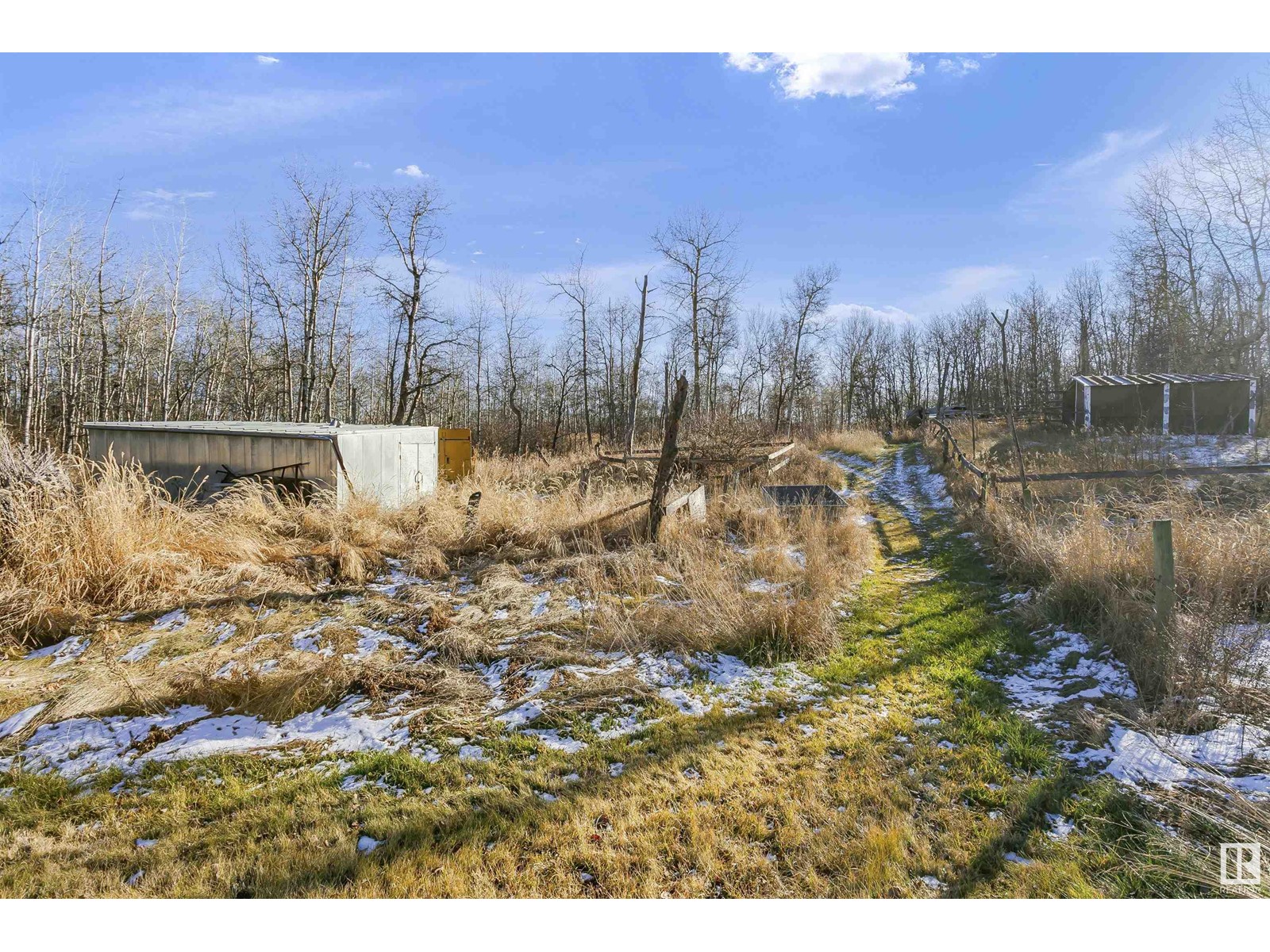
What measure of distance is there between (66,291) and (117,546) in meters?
29.6

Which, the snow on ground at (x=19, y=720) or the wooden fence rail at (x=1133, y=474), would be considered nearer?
the snow on ground at (x=19, y=720)

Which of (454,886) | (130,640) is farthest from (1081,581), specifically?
(130,640)

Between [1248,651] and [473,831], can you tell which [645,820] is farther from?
[1248,651]

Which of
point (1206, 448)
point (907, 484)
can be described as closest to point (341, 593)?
point (907, 484)

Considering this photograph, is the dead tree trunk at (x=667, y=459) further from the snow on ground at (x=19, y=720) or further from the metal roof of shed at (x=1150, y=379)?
the metal roof of shed at (x=1150, y=379)

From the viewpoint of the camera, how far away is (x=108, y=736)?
401cm

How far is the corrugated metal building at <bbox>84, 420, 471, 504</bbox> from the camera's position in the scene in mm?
11430

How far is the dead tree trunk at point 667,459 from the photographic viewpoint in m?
8.32

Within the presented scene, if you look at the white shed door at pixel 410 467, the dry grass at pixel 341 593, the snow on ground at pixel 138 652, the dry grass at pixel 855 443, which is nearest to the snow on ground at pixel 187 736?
the dry grass at pixel 341 593

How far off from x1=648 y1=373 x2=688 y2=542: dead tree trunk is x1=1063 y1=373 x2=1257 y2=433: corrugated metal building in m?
21.1

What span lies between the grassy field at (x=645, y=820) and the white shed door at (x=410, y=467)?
34.4ft

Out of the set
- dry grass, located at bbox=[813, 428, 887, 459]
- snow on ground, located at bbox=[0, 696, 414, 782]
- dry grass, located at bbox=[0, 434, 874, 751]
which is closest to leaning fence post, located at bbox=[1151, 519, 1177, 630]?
dry grass, located at bbox=[0, 434, 874, 751]

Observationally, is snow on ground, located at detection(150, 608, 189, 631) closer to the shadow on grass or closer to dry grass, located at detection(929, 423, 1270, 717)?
the shadow on grass

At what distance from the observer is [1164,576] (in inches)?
189
